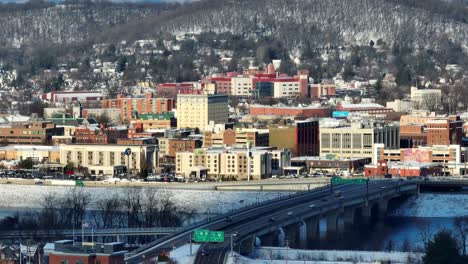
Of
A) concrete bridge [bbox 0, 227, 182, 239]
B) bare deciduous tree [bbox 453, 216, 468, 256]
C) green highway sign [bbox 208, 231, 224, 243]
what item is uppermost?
green highway sign [bbox 208, 231, 224, 243]

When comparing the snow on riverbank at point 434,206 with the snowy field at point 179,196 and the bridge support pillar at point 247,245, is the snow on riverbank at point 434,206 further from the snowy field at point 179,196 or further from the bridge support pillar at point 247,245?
the bridge support pillar at point 247,245

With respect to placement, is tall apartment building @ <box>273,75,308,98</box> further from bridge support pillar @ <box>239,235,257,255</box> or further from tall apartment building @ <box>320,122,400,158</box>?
bridge support pillar @ <box>239,235,257,255</box>

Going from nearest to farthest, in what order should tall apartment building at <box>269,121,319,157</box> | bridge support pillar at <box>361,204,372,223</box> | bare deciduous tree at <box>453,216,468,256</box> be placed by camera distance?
bare deciduous tree at <box>453,216,468,256</box>, bridge support pillar at <box>361,204,372,223</box>, tall apartment building at <box>269,121,319,157</box>

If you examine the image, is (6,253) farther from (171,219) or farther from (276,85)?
(276,85)

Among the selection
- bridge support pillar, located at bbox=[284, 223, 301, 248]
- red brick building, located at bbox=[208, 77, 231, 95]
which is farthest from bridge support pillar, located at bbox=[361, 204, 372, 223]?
red brick building, located at bbox=[208, 77, 231, 95]

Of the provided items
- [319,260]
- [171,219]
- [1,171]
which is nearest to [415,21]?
[1,171]

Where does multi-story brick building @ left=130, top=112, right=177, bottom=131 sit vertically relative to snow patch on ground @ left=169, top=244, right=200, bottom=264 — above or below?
above

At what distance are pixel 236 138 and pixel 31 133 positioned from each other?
739 cm

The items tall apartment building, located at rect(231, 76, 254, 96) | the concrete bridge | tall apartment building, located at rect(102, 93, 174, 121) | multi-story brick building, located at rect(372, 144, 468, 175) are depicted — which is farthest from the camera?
tall apartment building, located at rect(231, 76, 254, 96)

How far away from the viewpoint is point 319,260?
33.0 m

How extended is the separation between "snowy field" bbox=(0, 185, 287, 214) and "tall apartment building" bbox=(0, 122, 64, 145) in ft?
38.0

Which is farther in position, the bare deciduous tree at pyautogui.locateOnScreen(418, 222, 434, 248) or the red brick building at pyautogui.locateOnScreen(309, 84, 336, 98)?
the red brick building at pyautogui.locateOnScreen(309, 84, 336, 98)

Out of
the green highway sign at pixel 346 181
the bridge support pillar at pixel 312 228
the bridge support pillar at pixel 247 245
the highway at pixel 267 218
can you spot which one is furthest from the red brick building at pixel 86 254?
the green highway sign at pixel 346 181

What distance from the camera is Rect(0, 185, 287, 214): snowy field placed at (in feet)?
153
